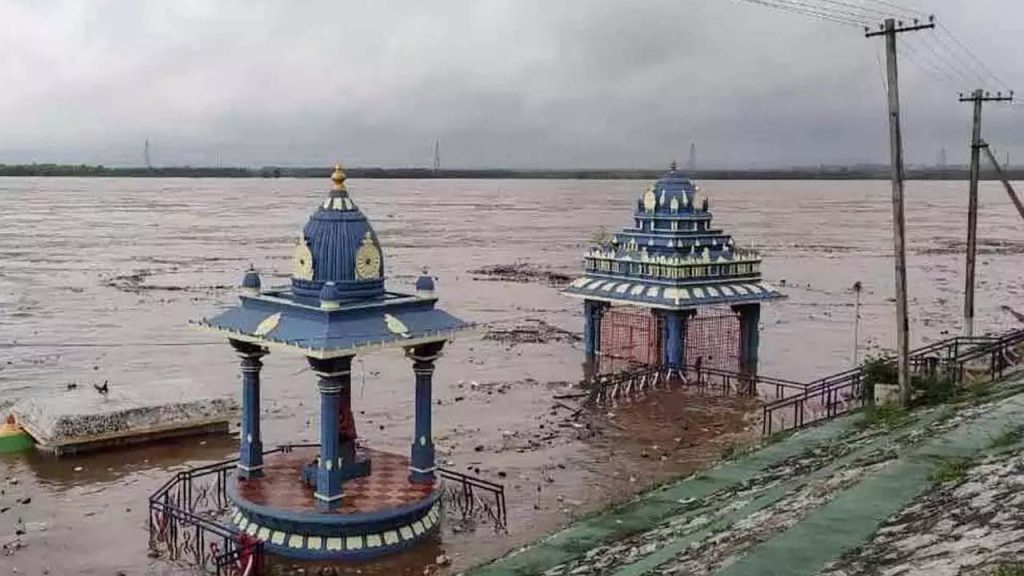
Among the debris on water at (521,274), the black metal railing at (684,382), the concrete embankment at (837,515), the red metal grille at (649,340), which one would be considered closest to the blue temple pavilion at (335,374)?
the concrete embankment at (837,515)

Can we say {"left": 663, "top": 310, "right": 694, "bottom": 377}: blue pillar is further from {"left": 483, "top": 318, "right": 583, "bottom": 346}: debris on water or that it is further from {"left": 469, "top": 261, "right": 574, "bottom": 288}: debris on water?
{"left": 469, "top": 261, "right": 574, "bottom": 288}: debris on water

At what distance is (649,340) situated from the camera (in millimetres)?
29812

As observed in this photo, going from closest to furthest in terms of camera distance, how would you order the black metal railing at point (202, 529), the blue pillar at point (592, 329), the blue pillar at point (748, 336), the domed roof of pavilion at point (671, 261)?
the black metal railing at point (202, 529), the domed roof of pavilion at point (671, 261), the blue pillar at point (748, 336), the blue pillar at point (592, 329)

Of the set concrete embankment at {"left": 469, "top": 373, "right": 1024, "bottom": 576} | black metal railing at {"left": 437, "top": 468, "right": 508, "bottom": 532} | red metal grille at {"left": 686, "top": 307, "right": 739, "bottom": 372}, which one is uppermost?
concrete embankment at {"left": 469, "top": 373, "right": 1024, "bottom": 576}

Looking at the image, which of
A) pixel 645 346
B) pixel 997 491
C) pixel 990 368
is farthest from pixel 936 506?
pixel 645 346

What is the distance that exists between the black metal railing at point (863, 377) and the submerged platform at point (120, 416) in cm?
1131

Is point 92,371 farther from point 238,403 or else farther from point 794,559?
point 794,559

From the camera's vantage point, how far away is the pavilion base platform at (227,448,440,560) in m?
14.1

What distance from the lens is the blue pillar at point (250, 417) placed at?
15562mm

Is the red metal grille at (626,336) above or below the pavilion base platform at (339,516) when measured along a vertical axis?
above

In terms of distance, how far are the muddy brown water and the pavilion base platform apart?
301 mm

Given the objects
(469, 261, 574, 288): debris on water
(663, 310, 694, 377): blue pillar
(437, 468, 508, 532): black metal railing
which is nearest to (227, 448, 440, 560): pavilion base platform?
(437, 468, 508, 532): black metal railing

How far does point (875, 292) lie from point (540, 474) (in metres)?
35.5

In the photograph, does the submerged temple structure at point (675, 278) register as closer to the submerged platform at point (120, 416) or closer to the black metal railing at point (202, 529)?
the submerged platform at point (120, 416)
